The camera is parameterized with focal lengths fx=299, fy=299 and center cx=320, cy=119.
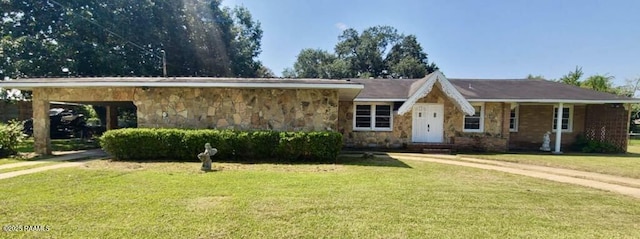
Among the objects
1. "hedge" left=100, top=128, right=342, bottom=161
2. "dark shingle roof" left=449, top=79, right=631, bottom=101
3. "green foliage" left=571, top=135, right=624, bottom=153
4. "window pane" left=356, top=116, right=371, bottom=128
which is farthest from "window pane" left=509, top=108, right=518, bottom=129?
"hedge" left=100, top=128, right=342, bottom=161

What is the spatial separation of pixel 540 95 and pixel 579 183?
8.93 meters

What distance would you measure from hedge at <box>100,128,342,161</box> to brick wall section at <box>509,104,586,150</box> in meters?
11.4

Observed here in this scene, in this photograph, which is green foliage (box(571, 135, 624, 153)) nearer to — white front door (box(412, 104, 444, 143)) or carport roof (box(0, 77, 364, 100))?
white front door (box(412, 104, 444, 143))

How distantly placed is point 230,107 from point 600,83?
33916 millimetres

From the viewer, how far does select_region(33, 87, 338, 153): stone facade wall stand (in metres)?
10.1

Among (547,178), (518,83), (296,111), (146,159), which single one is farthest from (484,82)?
(146,159)

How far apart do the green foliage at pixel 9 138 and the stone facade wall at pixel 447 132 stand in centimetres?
1239

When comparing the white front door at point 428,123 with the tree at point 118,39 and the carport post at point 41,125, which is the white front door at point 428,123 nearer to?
the carport post at point 41,125

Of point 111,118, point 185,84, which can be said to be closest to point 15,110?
point 111,118

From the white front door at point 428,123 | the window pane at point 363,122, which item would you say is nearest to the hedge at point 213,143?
the window pane at point 363,122

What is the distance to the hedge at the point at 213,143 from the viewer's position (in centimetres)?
905

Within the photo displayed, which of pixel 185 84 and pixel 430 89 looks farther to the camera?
pixel 430 89

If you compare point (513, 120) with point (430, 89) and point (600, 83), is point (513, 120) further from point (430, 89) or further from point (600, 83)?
point (600, 83)

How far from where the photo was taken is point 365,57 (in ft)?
132
